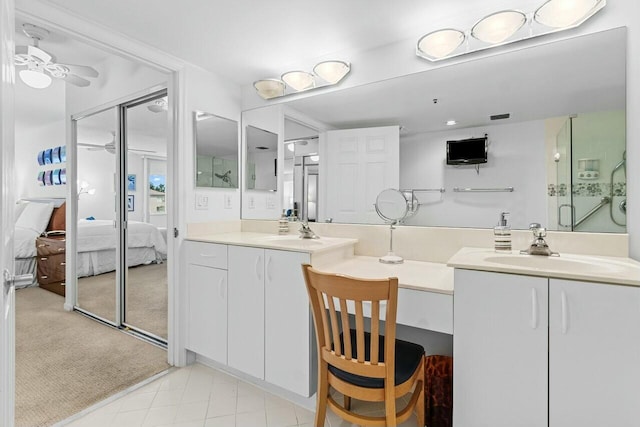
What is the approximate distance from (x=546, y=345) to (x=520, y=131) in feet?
3.58

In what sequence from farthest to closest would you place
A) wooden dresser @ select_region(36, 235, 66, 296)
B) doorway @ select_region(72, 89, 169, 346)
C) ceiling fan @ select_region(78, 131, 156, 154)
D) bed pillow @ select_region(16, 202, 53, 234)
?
bed pillow @ select_region(16, 202, 53, 234)
wooden dresser @ select_region(36, 235, 66, 296)
ceiling fan @ select_region(78, 131, 156, 154)
doorway @ select_region(72, 89, 169, 346)

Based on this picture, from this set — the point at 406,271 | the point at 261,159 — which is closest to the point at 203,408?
the point at 406,271

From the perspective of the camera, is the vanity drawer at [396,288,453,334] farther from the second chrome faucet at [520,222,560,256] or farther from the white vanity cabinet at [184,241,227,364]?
the white vanity cabinet at [184,241,227,364]

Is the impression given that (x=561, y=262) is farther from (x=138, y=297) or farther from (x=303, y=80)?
(x=138, y=297)

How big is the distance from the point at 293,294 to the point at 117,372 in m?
1.43

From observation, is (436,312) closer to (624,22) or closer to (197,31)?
(624,22)

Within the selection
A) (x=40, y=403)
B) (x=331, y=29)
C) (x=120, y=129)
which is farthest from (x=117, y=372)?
(x=331, y=29)

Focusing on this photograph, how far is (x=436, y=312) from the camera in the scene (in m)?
1.33

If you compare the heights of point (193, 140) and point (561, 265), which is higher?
point (193, 140)

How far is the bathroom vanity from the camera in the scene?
3.34ft

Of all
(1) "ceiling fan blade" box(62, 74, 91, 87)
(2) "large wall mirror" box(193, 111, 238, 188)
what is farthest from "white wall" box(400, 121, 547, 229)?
(1) "ceiling fan blade" box(62, 74, 91, 87)

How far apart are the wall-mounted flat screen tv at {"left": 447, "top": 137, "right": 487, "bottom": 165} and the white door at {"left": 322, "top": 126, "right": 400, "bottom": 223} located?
32 cm

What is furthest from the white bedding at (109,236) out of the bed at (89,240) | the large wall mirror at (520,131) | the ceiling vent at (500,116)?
the ceiling vent at (500,116)

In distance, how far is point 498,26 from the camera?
1.59 m
